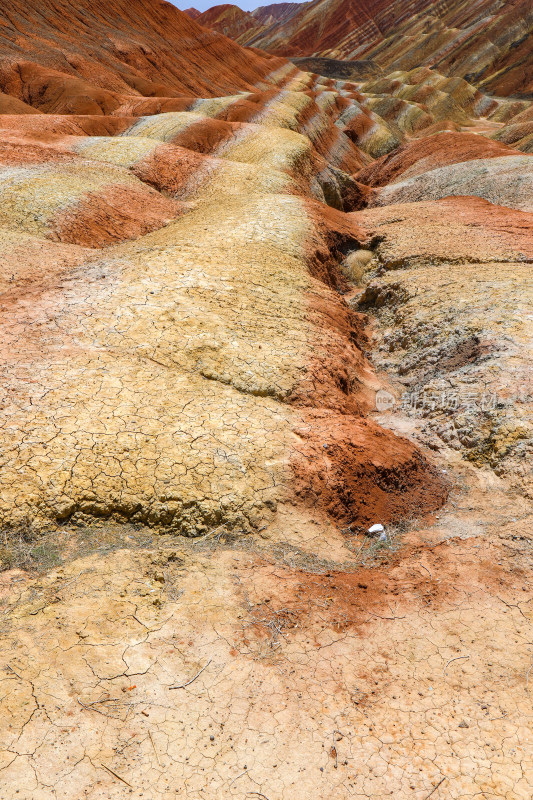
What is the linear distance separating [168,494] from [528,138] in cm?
4302

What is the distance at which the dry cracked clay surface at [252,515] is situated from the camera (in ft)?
14.0

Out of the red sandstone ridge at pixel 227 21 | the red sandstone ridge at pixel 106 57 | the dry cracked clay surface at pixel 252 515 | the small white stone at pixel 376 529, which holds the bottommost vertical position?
the small white stone at pixel 376 529

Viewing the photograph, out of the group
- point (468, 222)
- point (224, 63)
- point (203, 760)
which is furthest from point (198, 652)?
point (224, 63)

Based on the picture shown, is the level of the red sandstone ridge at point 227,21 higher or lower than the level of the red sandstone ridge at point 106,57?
higher

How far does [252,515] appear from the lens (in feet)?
22.0

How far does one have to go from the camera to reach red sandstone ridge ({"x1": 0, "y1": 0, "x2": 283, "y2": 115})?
32938mm

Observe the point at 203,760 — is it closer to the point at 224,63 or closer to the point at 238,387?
the point at 238,387

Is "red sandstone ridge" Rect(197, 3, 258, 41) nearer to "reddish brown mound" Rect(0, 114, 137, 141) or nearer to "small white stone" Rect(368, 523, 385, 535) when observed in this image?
"reddish brown mound" Rect(0, 114, 137, 141)

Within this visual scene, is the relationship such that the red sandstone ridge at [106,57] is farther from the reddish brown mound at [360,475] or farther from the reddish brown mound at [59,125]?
the reddish brown mound at [360,475]

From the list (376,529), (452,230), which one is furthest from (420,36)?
(376,529)

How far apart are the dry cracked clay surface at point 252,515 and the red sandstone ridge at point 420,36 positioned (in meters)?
75.0

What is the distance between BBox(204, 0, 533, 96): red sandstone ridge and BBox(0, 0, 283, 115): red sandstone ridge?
36.0m

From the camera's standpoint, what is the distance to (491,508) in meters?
7.49

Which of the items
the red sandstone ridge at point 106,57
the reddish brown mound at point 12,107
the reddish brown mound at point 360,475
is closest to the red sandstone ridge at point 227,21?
the red sandstone ridge at point 106,57
